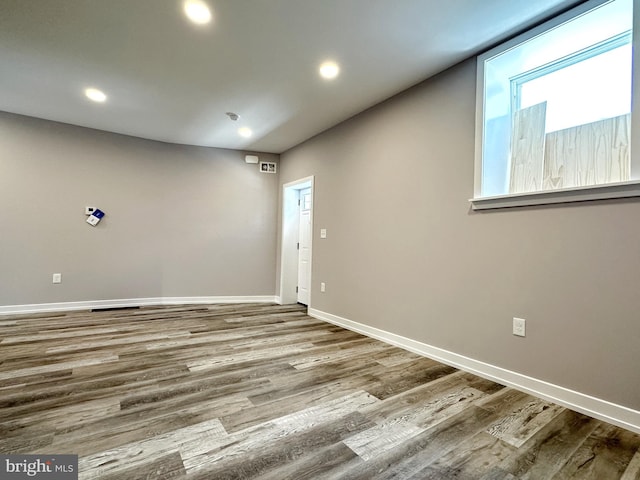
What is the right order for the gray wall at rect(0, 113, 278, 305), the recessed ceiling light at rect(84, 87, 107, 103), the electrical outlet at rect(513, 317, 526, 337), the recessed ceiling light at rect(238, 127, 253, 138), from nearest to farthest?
1. the electrical outlet at rect(513, 317, 526, 337)
2. the recessed ceiling light at rect(84, 87, 107, 103)
3. the gray wall at rect(0, 113, 278, 305)
4. the recessed ceiling light at rect(238, 127, 253, 138)

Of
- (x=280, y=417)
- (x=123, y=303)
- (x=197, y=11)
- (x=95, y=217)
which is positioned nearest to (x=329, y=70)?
(x=197, y=11)

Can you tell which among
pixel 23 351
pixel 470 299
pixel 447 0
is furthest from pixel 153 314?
pixel 447 0

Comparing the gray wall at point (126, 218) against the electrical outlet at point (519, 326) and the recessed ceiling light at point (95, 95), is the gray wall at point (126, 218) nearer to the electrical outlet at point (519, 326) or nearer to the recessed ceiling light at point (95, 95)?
the recessed ceiling light at point (95, 95)

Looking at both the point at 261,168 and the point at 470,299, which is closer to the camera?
the point at 470,299

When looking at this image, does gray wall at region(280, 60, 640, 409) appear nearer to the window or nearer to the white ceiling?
the window

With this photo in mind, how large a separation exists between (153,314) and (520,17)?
194 inches

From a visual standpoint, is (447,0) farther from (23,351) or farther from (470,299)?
(23,351)

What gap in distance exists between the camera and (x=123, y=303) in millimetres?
4562

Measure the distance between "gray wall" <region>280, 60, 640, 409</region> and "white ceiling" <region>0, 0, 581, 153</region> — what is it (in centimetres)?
40

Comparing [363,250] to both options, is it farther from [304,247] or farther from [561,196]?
[561,196]

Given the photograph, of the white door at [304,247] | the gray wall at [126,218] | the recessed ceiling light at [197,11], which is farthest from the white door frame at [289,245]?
the recessed ceiling light at [197,11]

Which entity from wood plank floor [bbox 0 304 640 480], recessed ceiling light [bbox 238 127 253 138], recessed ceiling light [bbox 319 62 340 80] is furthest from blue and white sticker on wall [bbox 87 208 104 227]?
recessed ceiling light [bbox 319 62 340 80]

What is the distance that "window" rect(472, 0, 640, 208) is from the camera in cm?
187

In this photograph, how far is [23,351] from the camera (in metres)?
2.62
